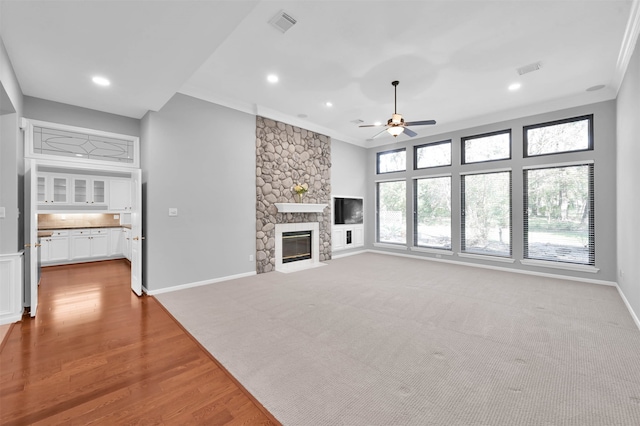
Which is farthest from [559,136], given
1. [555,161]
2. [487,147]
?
[487,147]

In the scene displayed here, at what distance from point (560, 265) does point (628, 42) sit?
143 inches

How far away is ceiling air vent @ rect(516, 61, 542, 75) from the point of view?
3.73 m

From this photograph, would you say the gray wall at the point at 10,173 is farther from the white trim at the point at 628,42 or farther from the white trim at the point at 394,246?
the white trim at the point at 394,246

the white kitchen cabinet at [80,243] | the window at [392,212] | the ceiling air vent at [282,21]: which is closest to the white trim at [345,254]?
the window at [392,212]

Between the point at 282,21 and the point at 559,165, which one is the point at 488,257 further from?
the point at 282,21

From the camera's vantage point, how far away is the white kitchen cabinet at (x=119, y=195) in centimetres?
713

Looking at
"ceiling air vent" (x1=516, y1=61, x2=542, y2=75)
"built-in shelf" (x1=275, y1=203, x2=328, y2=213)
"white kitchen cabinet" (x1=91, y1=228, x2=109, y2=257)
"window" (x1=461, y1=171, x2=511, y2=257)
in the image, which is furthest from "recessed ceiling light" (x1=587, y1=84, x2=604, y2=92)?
"white kitchen cabinet" (x1=91, y1=228, x2=109, y2=257)

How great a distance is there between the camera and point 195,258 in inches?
177

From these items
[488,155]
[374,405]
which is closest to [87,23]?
[374,405]

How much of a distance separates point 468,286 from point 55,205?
912cm

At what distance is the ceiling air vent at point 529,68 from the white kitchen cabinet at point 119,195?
29.2ft

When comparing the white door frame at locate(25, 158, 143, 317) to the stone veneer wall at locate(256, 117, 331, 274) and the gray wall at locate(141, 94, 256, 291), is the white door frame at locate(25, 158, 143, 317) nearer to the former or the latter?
the gray wall at locate(141, 94, 256, 291)

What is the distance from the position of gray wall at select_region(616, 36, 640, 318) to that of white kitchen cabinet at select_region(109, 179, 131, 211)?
969 centimetres

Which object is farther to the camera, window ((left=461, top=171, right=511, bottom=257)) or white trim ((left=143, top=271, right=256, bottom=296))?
window ((left=461, top=171, right=511, bottom=257))
